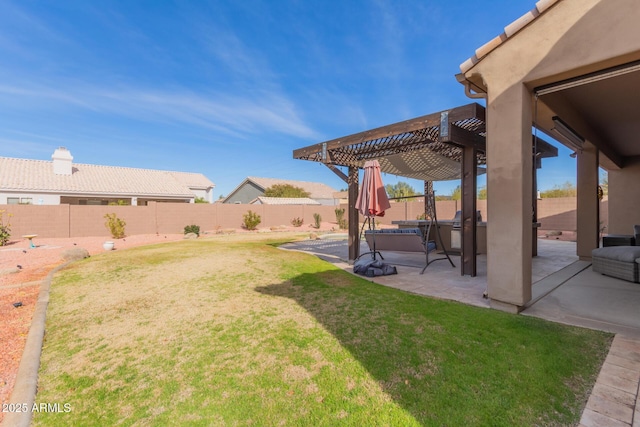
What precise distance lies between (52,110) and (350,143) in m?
20.6

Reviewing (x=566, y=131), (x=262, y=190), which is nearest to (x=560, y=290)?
(x=566, y=131)

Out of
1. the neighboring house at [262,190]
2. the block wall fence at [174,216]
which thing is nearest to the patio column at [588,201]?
the block wall fence at [174,216]

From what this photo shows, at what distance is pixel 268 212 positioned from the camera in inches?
833

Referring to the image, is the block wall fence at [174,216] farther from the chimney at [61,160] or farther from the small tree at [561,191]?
the small tree at [561,191]

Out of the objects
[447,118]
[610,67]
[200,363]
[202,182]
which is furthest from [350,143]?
[202,182]

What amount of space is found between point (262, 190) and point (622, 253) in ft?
119

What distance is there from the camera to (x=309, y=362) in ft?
8.05

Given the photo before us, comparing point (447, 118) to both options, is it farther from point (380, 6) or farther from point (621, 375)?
point (380, 6)

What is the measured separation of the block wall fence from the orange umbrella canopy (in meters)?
11.5

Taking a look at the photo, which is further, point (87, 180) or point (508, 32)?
point (87, 180)

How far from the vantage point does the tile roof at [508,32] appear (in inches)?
119

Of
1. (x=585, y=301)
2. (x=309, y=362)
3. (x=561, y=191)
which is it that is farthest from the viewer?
(x=561, y=191)

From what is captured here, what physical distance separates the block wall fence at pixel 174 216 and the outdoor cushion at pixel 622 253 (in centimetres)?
1001

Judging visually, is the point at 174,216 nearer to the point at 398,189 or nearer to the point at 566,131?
the point at 566,131
